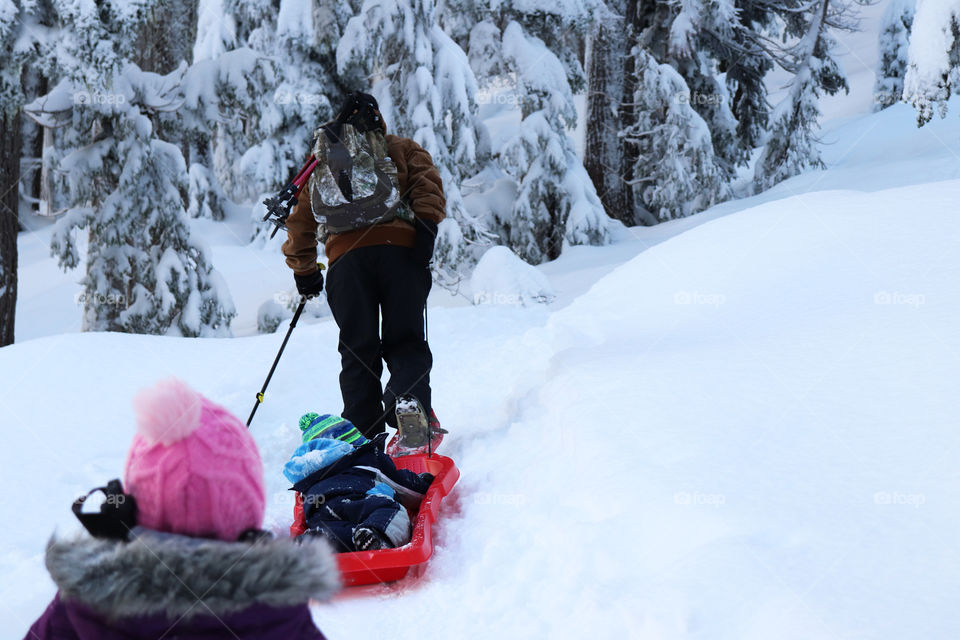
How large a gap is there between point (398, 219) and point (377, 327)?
25.1 inches

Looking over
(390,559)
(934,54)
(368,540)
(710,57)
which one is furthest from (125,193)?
(710,57)

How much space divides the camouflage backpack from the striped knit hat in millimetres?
1095

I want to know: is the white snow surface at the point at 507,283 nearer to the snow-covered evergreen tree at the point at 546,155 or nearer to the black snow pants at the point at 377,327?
the snow-covered evergreen tree at the point at 546,155

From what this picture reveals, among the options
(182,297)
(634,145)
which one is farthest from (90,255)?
(634,145)

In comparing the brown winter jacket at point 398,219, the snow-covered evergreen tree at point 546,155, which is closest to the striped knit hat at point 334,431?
the brown winter jacket at point 398,219

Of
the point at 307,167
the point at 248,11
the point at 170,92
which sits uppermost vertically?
the point at 248,11

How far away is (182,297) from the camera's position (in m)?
9.67

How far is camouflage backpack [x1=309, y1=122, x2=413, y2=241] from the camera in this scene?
4.32m

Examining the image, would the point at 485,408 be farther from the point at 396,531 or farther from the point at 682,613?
the point at 682,613

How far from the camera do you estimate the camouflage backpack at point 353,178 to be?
432cm

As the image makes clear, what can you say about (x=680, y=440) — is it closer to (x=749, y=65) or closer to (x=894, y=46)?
(x=749, y=65)

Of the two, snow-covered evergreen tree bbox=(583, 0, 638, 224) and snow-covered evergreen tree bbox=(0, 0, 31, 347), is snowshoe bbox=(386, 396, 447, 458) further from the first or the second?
snow-covered evergreen tree bbox=(583, 0, 638, 224)

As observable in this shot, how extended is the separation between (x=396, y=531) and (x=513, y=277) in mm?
6400

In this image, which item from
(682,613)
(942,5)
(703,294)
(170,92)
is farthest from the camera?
(170,92)
